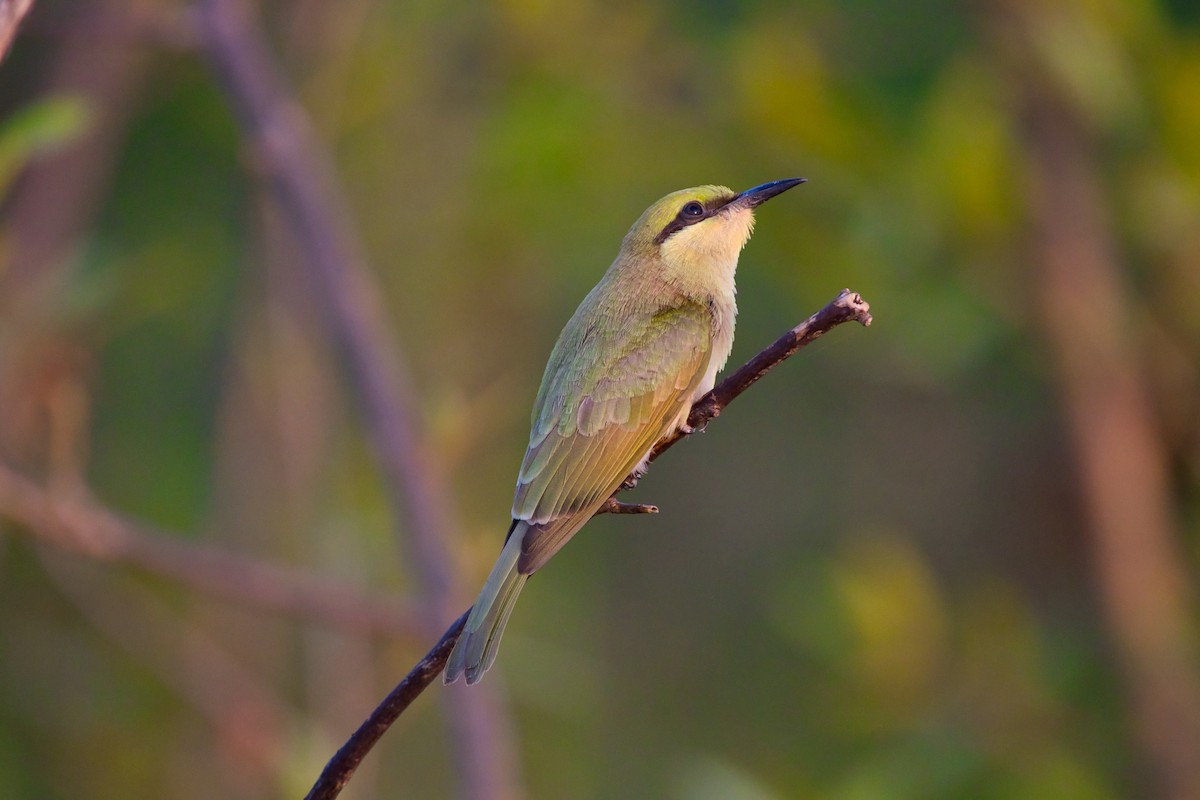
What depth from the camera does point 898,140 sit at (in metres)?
4.20

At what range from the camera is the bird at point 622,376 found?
2084 mm

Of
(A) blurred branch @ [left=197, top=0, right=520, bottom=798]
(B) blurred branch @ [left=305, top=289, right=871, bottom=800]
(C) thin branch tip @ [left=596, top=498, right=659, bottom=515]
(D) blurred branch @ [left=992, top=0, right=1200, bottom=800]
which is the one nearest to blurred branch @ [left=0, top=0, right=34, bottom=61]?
(B) blurred branch @ [left=305, top=289, right=871, bottom=800]

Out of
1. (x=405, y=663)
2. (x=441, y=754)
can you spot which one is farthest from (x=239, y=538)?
(x=441, y=754)

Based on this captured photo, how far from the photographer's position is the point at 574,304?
17.7 feet

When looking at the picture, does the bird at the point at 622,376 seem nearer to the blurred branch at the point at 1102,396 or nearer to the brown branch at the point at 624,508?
the brown branch at the point at 624,508

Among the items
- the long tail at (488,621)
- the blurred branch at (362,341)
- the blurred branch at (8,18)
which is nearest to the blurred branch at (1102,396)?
the blurred branch at (362,341)

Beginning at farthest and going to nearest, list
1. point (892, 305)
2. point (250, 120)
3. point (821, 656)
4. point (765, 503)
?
point (765, 503) → point (821, 656) → point (892, 305) → point (250, 120)

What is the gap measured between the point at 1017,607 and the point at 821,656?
2.06 feet

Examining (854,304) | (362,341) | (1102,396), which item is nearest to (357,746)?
(854,304)

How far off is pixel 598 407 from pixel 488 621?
572mm

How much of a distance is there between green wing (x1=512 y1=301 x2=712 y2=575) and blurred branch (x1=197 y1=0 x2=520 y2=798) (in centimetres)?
72

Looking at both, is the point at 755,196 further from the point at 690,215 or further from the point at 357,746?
the point at 357,746

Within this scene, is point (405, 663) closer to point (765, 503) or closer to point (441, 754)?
point (441, 754)

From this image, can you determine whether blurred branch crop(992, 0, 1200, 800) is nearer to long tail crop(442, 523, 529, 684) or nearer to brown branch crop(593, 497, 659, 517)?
brown branch crop(593, 497, 659, 517)
